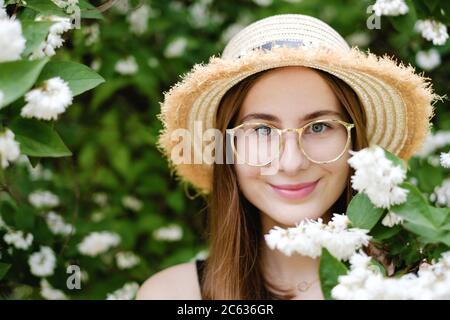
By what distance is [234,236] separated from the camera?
200 cm

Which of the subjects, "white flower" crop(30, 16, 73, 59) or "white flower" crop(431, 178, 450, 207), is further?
"white flower" crop(431, 178, 450, 207)

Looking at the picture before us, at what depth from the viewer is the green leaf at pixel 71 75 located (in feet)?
4.41

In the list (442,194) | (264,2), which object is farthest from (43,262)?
(264,2)

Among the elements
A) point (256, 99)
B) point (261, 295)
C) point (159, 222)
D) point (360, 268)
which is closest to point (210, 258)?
point (261, 295)

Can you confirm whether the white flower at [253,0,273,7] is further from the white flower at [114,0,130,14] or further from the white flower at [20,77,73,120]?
the white flower at [20,77,73,120]

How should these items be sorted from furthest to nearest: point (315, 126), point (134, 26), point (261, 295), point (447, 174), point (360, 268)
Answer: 1. point (134, 26)
2. point (447, 174)
3. point (261, 295)
4. point (315, 126)
5. point (360, 268)

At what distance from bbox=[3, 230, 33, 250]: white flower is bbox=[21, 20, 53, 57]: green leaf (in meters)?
0.99

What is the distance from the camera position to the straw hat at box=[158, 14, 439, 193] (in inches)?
67.1

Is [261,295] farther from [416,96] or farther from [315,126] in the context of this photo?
[416,96]

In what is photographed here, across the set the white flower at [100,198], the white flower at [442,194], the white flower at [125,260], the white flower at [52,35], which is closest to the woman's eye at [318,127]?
the white flower at [442,194]

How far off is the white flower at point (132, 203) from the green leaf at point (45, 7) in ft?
7.01

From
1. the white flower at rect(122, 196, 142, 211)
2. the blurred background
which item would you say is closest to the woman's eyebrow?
the blurred background

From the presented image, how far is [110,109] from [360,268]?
2.66m

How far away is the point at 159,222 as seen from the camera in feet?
11.8
